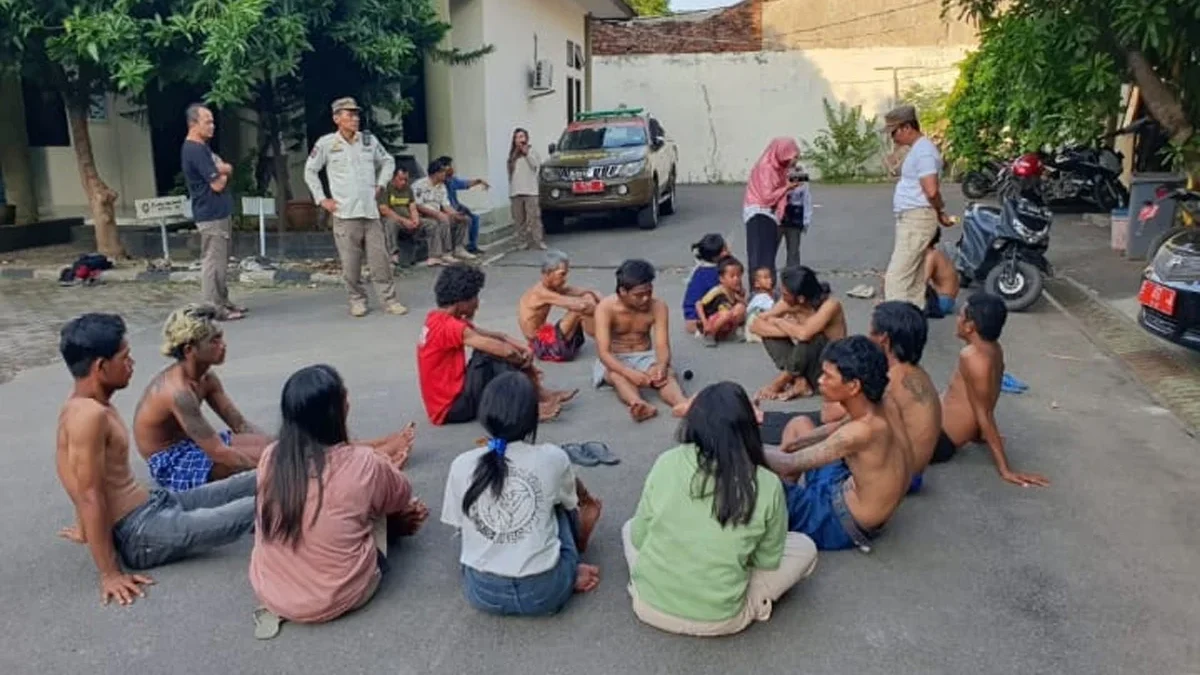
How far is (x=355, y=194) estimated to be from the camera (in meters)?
9.02

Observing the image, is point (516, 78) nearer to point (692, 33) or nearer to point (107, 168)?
point (107, 168)

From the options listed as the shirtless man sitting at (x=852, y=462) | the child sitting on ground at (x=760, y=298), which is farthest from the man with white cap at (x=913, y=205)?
the shirtless man sitting at (x=852, y=462)

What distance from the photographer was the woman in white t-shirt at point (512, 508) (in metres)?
3.40

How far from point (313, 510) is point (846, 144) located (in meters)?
23.5

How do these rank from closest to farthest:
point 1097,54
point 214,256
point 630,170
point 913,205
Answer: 1. point 1097,54
2. point 913,205
3. point 214,256
4. point 630,170

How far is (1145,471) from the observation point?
197 inches

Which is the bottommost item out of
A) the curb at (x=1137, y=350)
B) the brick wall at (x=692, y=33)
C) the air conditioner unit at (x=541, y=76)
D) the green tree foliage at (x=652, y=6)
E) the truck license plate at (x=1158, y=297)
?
the curb at (x=1137, y=350)

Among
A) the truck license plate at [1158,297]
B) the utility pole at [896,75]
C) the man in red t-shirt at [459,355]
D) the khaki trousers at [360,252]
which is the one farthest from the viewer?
the utility pole at [896,75]

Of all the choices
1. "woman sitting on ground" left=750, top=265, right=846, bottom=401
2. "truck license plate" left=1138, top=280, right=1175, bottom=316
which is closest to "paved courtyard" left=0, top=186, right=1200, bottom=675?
"truck license plate" left=1138, top=280, right=1175, bottom=316

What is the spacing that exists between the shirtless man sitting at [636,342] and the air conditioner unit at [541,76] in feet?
38.6

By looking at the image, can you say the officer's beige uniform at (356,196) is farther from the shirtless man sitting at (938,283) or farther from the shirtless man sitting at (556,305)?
the shirtless man sitting at (938,283)

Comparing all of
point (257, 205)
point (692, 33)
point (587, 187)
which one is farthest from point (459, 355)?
point (692, 33)

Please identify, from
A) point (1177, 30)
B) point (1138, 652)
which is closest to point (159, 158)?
point (1177, 30)

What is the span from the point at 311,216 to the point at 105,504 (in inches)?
378
